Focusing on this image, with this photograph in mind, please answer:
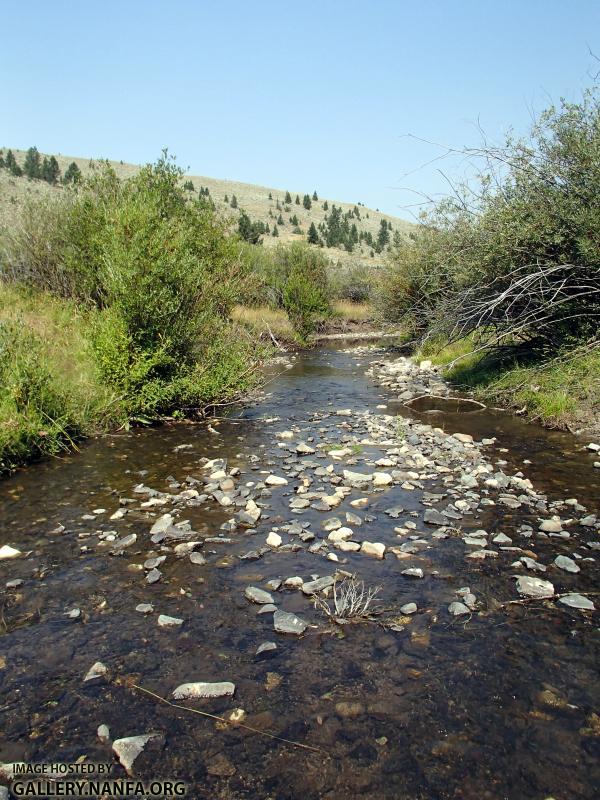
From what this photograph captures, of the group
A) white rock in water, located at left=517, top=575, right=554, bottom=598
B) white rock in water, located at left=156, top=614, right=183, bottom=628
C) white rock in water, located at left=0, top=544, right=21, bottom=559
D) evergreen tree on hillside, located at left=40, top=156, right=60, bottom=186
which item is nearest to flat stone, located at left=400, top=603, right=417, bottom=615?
white rock in water, located at left=517, top=575, right=554, bottom=598

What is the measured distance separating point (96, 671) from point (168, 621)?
0.80 meters

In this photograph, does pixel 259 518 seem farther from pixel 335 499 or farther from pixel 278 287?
pixel 278 287

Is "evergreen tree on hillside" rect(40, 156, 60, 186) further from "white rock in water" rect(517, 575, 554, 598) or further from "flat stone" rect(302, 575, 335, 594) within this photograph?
"white rock in water" rect(517, 575, 554, 598)

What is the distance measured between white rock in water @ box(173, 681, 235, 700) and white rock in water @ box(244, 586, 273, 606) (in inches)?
46.8

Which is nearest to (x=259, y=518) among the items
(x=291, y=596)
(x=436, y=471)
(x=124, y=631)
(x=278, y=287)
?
(x=291, y=596)

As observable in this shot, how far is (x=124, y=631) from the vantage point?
4887mm

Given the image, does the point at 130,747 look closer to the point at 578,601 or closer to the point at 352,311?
the point at 578,601

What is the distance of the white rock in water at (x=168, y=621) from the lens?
4.98 metres

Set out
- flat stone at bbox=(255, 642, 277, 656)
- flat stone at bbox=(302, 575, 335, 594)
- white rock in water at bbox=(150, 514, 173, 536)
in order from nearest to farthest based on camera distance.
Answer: flat stone at bbox=(255, 642, 277, 656) < flat stone at bbox=(302, 575, 335, 594) < white rock in water at bbox=(150, 514, 173, 536)

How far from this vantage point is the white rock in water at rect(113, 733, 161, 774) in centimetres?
352

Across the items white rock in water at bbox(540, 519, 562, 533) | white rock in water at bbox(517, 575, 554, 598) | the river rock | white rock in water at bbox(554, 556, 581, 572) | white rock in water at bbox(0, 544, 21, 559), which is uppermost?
white rock in water at bbox(540, 519, 562, 533)

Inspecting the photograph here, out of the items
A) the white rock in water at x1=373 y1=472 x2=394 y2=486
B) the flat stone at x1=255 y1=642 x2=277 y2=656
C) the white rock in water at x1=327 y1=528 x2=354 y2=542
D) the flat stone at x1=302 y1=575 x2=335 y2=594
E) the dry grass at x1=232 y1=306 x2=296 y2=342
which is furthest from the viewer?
the dry grass at x1=232 y1=306 x2=296 y2=342

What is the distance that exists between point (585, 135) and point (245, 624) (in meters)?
12.5

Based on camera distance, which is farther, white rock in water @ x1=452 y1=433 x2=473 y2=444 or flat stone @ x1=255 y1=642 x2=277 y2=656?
white rock in water @ x1=452 y1=433 x2=473 y2=444
